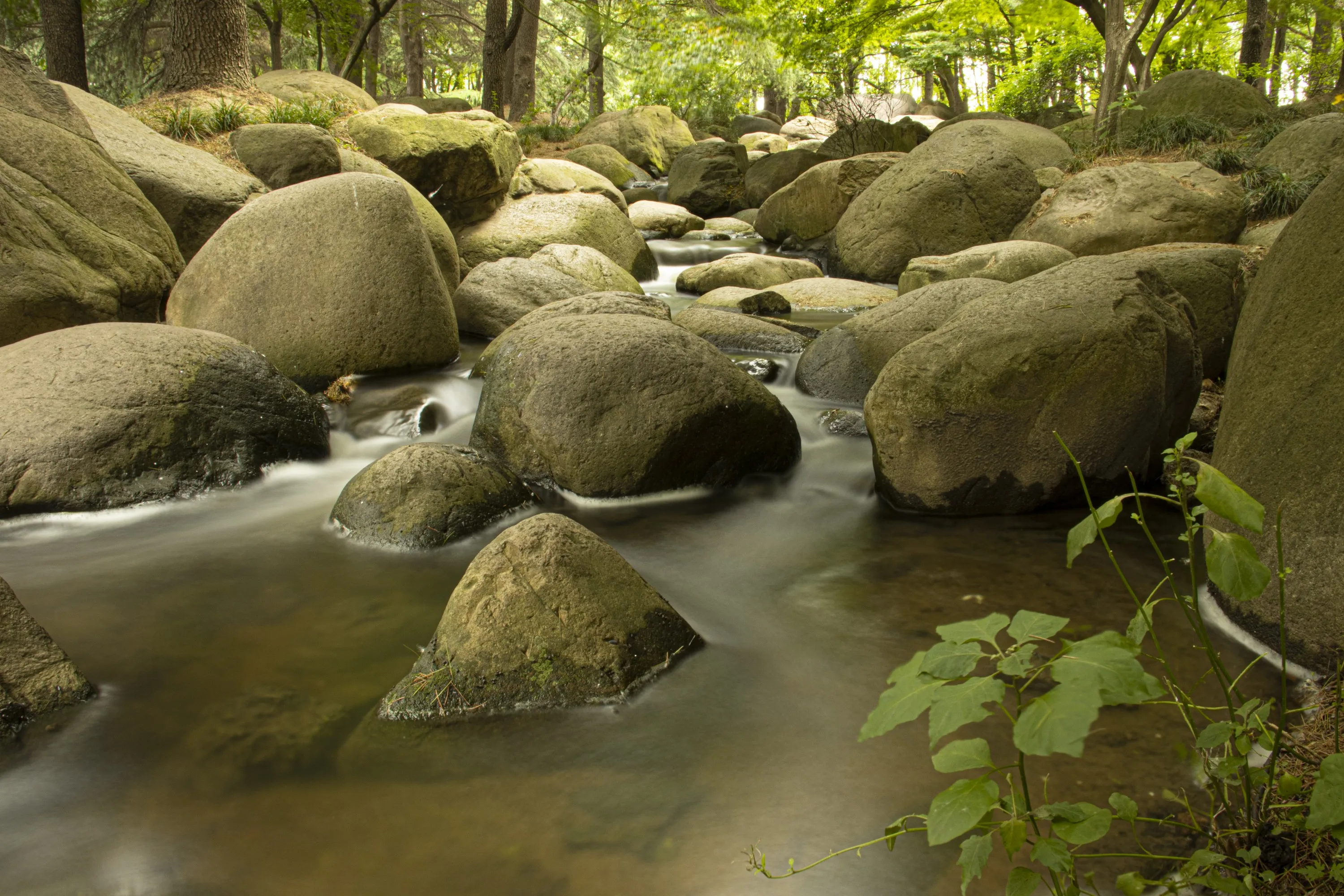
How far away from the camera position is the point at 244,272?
6.87 meters

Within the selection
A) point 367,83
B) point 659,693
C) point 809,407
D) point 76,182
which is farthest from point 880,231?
point 367,83

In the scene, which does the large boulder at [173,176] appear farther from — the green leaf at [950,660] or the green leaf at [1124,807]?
the green leaf at [1124,807]

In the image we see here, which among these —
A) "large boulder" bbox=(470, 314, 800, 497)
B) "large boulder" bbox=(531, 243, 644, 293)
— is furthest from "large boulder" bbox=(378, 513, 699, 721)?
"large boulder" bbox=(531, 243, 644, 293)

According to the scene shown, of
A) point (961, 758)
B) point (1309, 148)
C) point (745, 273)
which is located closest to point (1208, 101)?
point (1309, 148)

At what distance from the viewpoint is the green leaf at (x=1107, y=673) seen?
1401 millimetres

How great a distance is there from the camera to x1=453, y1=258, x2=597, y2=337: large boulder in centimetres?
869

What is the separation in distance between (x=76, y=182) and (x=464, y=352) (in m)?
3.24

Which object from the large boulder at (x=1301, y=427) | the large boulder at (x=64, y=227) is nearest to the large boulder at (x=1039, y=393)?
the large boulder at (x=1301, y=427)

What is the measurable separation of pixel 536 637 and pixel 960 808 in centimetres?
197

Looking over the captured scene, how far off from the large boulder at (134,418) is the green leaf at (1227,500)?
5.21 meters

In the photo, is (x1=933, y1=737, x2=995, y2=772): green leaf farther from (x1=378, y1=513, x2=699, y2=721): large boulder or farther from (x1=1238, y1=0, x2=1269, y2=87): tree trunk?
(x1=1238, y1=0, x2=1269, y2=87): tree trunk

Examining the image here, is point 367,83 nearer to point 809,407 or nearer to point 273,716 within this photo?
point 809,407

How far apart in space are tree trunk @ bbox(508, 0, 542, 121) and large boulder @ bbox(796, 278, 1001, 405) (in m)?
14.6

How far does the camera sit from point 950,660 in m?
1.58
